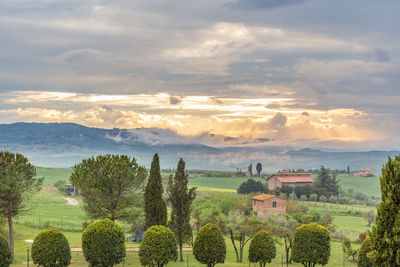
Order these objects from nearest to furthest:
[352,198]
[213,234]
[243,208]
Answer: [213,234]
[243,208]
[352,198]

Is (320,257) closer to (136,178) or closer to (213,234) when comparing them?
(213,234)

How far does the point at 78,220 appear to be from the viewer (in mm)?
72750

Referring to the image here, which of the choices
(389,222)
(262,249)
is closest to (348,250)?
(262,249)

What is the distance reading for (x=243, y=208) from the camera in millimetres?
82688

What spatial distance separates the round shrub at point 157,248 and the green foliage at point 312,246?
33.9 feet

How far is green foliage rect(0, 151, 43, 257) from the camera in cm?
3828

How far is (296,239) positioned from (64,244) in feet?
61.4

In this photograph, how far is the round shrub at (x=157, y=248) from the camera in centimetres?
3312

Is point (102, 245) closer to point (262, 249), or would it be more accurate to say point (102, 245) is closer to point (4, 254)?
point (4, 254)

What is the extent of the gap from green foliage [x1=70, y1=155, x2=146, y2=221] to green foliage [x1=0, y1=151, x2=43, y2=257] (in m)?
4.65

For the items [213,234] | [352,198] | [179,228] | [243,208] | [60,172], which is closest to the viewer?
[213,234]

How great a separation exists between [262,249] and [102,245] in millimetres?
13029

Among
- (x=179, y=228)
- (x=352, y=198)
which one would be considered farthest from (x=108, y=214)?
(x=352, y=198)

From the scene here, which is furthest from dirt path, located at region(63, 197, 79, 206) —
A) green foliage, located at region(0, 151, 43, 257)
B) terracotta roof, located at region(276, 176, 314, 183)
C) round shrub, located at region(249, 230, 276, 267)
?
round shrub, located at region(249, 230, 276, 267)
